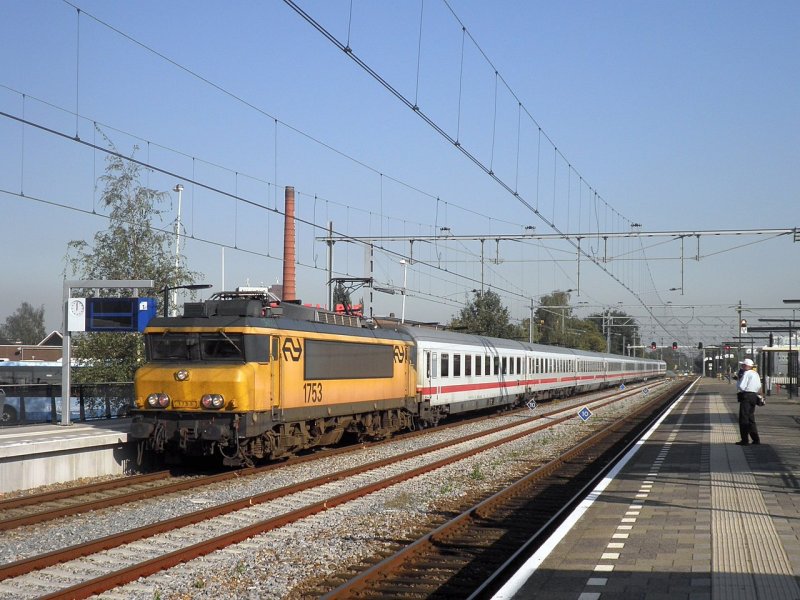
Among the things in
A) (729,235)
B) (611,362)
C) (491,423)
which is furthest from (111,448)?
(611,362)

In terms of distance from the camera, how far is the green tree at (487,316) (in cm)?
6106

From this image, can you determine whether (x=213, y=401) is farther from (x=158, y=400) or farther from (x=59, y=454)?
(x=59, y=454)

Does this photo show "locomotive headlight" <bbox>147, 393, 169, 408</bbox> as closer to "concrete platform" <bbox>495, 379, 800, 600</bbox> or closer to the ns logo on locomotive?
the ns logo on locomotive

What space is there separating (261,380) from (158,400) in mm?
1950

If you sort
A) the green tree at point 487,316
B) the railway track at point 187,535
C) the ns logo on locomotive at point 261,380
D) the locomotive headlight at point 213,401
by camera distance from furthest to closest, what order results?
the green tree at point 487,316 → the ns logo on locomotive at point 261,380 → the locomotive headlight at point 213,401 → the railway track at point 187,535

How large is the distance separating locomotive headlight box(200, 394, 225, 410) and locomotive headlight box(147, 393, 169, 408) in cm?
73

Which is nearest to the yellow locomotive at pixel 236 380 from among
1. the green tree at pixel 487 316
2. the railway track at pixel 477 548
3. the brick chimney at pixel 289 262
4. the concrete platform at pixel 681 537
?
the railway track at pixel 477 548

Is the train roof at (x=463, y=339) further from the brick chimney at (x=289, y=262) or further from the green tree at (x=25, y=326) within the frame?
the green tree at (x=25, y=326)

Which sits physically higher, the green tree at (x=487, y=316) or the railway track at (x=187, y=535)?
the green tree at (x=487, y=316)

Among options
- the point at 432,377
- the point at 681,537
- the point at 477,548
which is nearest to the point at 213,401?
the point at 477,548

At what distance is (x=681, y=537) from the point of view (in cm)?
1027

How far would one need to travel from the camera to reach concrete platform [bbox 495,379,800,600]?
7938mm

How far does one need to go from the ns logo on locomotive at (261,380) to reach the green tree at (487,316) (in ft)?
113

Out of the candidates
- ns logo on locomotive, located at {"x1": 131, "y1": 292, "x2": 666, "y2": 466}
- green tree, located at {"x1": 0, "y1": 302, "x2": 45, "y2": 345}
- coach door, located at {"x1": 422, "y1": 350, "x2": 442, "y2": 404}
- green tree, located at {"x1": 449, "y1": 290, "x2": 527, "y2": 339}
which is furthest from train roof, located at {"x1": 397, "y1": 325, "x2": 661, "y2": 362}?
green tree, located at {"x1": 0, "y1": 302, "x2": 45, "y2": 345}
